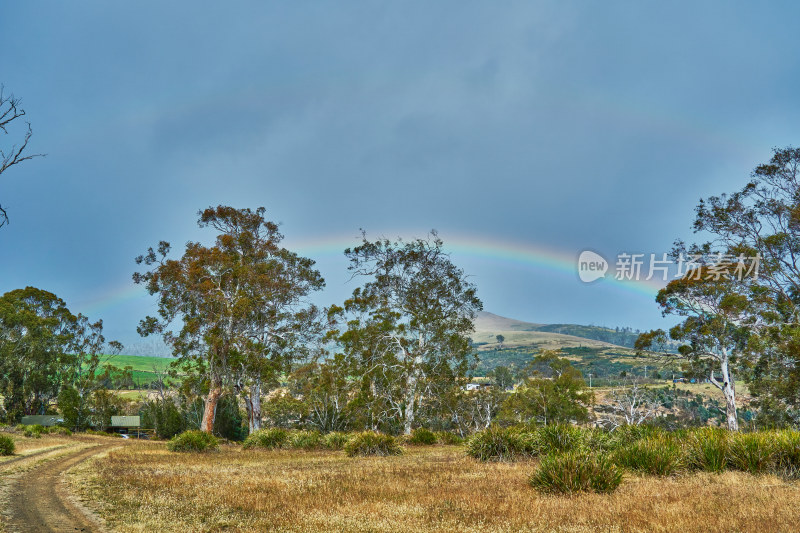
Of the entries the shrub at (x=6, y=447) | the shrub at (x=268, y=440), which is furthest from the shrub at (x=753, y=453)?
the shrub at (x=6, y=447)

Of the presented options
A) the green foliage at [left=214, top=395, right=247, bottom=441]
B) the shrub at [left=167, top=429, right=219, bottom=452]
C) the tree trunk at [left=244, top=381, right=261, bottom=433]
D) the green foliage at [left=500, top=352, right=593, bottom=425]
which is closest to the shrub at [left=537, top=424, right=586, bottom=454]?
the shrub at [left=167, top=429, right=219, bottom=452]

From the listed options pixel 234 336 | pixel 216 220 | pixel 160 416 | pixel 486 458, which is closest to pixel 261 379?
pixel 234 336

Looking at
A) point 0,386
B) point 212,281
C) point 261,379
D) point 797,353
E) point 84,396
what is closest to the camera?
point 797,353

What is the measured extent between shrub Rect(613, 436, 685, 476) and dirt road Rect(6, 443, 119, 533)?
37.3 ft

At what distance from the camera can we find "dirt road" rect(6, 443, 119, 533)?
776cm

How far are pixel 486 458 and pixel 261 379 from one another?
29.8 metres

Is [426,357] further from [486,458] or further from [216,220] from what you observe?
[486,458]

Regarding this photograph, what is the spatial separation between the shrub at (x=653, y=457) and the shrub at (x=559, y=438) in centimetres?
180

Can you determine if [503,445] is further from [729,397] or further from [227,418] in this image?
[227,418]

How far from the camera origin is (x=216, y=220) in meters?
38.4

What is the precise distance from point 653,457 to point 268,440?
726 inches

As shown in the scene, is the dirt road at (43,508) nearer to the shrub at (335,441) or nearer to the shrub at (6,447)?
the shrub at (6,447)

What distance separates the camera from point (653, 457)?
38.9 ft

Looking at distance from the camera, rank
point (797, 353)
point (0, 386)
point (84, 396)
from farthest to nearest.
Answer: point (84, 396), point (0, 386), point (797, 353)
